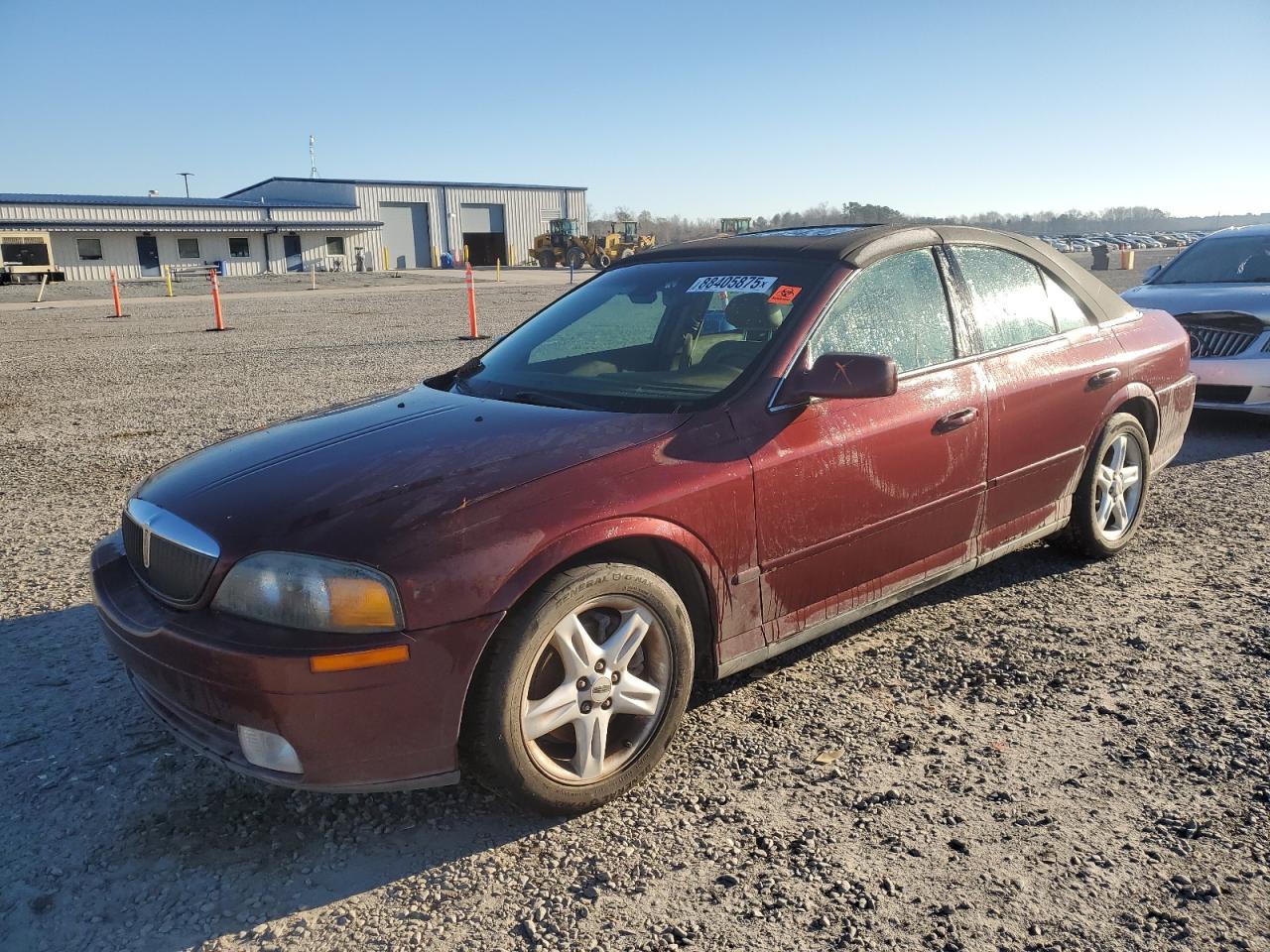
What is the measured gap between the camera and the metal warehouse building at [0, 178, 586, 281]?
50.6 metres

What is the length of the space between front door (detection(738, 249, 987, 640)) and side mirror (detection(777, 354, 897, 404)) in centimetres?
7

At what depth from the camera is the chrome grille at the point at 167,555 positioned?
100 inches

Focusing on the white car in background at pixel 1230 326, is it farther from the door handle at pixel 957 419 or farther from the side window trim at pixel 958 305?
the door handle at pixel 957 419

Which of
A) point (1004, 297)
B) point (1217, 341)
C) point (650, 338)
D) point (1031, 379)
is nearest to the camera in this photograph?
point (650, 338)

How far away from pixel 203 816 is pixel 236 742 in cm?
44

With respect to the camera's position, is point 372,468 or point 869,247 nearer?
point 372,468

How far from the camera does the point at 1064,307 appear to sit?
434cm

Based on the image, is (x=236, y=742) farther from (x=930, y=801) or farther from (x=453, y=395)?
(x=930, y=801)

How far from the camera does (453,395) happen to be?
3.62m

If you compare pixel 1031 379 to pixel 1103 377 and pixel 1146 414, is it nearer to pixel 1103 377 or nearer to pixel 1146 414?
pixel 1103 377

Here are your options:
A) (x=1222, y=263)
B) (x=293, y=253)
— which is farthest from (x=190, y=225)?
(x=1222, y=263)

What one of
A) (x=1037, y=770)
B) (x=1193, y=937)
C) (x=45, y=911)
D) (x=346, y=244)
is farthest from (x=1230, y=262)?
(x=346, y=244)

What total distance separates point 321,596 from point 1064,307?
3.50 meters

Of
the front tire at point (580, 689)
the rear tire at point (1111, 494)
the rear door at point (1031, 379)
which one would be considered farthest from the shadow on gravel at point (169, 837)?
the rear tire at point (1111, 494)
